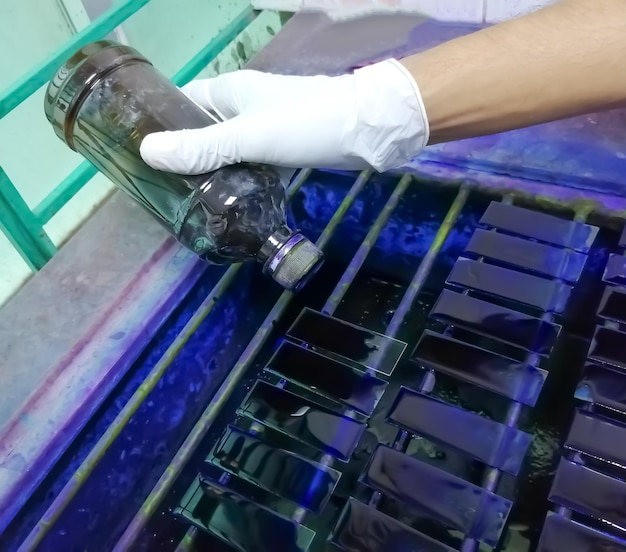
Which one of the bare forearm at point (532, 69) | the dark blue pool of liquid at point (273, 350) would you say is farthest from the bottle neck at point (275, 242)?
the bare forearm at point (532, 69)

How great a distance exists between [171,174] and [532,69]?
18.8 inches

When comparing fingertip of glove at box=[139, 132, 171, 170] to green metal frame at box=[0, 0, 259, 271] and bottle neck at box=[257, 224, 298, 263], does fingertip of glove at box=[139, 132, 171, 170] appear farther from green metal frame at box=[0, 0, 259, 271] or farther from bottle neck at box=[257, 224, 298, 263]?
green metal frame at box=[0, 0, 259, 271]

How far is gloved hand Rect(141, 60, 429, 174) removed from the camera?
68 cm

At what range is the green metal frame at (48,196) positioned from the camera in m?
0.82

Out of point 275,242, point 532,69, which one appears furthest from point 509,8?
point 275,242

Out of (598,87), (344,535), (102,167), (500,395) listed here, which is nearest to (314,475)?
(344,535)

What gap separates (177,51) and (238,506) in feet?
3.76

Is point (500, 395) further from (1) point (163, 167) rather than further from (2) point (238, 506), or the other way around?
(1) point (163, 167)

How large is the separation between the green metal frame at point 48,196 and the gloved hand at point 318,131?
10.9 inches

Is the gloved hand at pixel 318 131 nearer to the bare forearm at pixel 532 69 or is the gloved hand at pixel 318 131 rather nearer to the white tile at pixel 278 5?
the bare forearm at pixel 532 69

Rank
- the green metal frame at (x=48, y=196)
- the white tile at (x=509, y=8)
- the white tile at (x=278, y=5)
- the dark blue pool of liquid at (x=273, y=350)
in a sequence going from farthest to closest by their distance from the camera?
the white tile at (x=278, y=5) → the white tile at (x=509, y=8) → the green metal frame at (x=48, y=196) → the dark blue pool of liquid at (x=273, y=350)

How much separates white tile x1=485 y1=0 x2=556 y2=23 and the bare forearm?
315 millimetres

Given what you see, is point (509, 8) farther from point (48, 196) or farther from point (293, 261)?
point (48, 196)

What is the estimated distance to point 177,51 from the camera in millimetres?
1398
